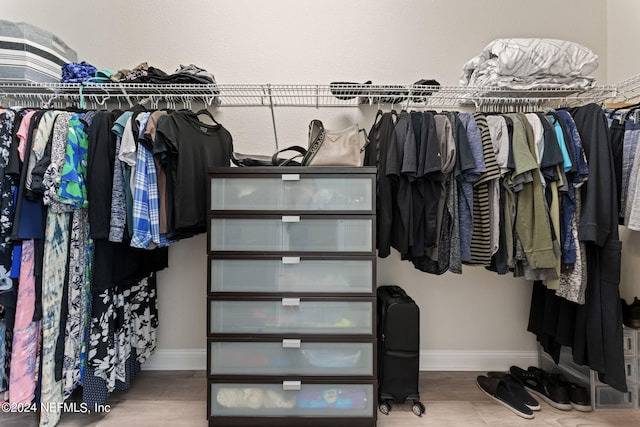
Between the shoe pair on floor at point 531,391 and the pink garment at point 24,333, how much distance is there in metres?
2.41

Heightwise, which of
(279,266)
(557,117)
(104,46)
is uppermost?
(104,46)

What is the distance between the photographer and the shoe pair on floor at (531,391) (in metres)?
1.64

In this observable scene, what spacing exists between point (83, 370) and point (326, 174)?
5.14ft

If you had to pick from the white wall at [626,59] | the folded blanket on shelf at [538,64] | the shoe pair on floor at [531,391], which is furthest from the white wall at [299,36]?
the folded blanket on shelf at [538,64]

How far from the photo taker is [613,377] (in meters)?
1.42

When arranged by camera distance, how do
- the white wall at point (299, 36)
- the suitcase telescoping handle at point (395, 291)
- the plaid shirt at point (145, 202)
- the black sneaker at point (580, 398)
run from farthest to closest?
the white wall at point (299, 36) < the suitcase telescoping handle at point (395, 291) < the black sneaker at point (580, 398) < the plaid shirt at point (145, 202)

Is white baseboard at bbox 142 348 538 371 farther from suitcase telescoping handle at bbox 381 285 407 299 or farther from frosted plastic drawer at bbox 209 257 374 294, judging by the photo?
frosted plastic drawer at bbox 209 257 374 294

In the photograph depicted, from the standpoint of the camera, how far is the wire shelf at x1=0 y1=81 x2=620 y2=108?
170 cm

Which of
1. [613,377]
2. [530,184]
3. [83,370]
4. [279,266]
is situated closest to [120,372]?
[83,370]

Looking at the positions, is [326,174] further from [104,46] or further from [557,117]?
[104,46]

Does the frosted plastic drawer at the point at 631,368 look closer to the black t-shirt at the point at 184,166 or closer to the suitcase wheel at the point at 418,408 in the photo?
the suitcase wheel at the point at 418,408

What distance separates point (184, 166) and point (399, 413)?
5.51 ft

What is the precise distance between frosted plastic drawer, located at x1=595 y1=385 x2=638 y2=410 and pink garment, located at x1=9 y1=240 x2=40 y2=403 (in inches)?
113

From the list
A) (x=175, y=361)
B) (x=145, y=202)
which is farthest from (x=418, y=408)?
(x=145, y=202)
